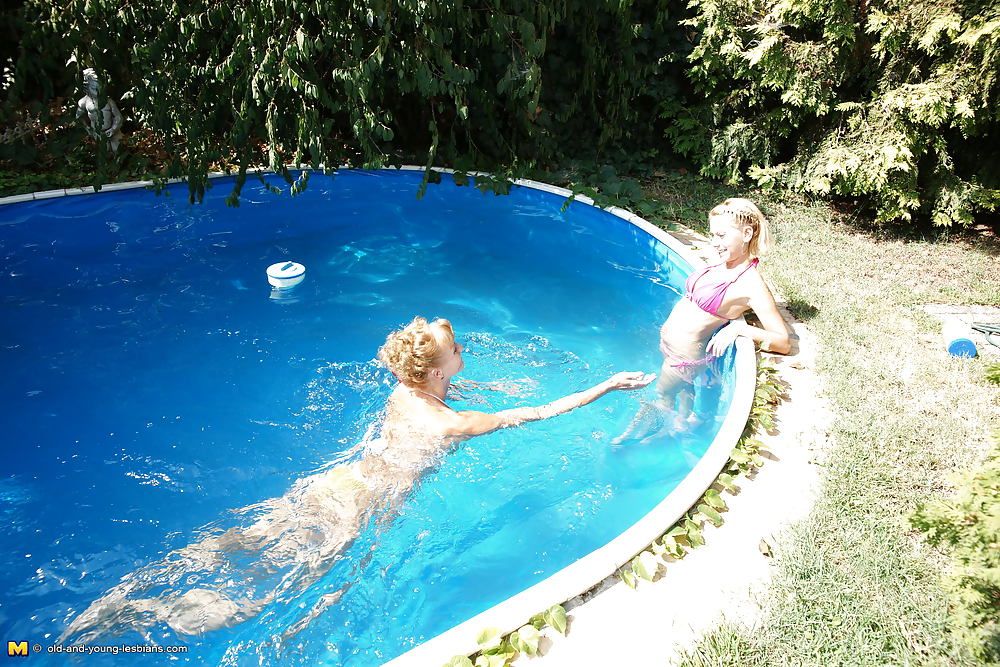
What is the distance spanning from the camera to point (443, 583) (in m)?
3.60

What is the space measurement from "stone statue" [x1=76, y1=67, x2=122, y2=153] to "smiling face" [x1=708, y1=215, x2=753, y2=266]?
6.89 m

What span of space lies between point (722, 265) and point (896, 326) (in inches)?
62.9

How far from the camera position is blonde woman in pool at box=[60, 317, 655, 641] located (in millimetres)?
3118

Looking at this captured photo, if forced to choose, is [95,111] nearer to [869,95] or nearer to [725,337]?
[725,337]

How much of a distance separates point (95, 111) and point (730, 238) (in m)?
7.35

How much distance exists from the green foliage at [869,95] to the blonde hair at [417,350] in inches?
195

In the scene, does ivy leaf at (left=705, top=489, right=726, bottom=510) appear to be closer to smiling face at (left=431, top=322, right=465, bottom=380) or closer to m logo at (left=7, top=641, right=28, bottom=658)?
smiling face at (left=431, top=322, right=465, bottom=380)

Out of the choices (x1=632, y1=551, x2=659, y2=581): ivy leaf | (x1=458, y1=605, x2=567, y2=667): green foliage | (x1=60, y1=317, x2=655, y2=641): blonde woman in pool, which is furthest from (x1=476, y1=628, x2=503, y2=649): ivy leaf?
(x1=60, y1=317, x2=655, y2=641): blonde woman in pool

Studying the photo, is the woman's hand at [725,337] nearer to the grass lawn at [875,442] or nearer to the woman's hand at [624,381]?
the grass lawn at [875,442]

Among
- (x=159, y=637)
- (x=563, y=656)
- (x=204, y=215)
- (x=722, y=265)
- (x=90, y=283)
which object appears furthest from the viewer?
(x=204, y=215)

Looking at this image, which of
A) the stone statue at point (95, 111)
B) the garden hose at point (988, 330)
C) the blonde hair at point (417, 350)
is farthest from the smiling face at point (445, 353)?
the stone statue at point (95, 111)

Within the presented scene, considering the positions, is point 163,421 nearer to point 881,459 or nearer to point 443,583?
point 443,583

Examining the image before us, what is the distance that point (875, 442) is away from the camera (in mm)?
3664

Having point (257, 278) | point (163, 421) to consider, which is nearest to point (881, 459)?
point (163, 421)
